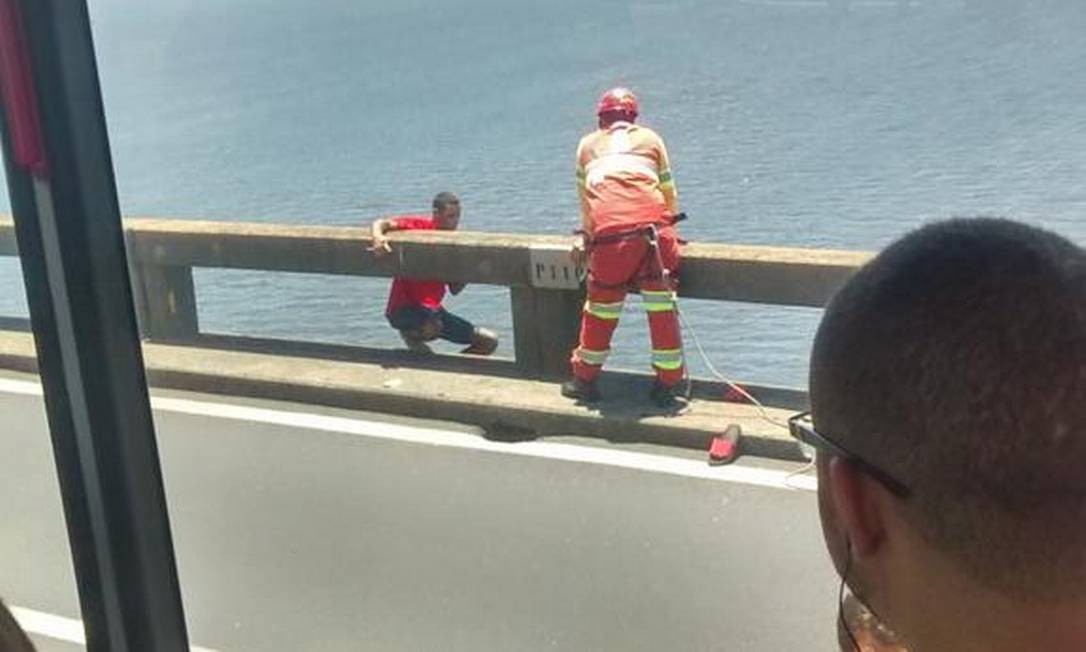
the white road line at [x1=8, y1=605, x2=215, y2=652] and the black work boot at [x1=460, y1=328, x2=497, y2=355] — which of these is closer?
the white road line at [x1=8, y1=605, x2=215, y2=652]

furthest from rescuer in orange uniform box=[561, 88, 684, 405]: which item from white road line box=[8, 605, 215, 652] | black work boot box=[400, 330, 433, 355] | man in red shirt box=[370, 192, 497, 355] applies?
white road line box=[8, 605, 215, 652]

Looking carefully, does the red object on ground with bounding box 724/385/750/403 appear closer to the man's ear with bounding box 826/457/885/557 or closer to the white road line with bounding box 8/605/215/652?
the white road line with bounding box 8/605/215/652

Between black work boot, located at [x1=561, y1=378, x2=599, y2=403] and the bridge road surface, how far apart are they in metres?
0.25

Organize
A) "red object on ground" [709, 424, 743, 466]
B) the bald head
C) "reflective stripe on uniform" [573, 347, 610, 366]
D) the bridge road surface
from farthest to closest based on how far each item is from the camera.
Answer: "reflective stripe on uniform" [573, 347, 610, 366], "red object on ground" [709, 424, 743, 466], the bridge road surface, the bald head

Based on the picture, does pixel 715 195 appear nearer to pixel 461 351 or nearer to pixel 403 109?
pixel 403 109

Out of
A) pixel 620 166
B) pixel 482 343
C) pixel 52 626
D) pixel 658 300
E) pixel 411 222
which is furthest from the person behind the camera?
pixel 620 166

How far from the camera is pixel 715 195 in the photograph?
271 cm

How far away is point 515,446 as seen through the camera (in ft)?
15.4

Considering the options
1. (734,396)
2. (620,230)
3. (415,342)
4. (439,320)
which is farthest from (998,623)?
(620,230)

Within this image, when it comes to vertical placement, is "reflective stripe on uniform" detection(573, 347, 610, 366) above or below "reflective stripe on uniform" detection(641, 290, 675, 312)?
below

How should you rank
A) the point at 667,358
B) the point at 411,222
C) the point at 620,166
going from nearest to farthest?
1. the point at 667,358
2. the point at 411,222
3. the point at 620,166

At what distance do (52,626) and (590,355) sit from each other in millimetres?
1836

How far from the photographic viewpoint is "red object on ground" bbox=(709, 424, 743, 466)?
3755 millimetres

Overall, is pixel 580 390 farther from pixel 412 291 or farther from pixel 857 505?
pixel 857 505
